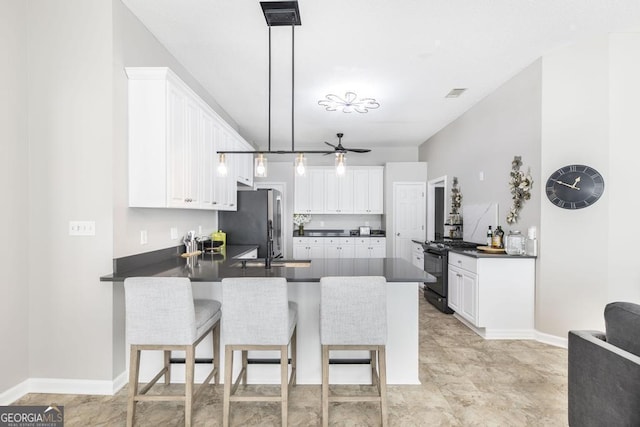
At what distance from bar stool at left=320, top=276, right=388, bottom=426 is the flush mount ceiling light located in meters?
2.78

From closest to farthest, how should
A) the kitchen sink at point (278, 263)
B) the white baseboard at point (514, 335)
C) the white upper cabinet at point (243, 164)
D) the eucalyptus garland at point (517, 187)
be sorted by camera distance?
the kitchen sink at point (278, 263)
the white baseboard at point (514, 335)
the eucalyptus garland at point (517, 187)
the white upper cabinet at point (243, 164)

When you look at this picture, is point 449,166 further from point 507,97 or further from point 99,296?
point 99,296

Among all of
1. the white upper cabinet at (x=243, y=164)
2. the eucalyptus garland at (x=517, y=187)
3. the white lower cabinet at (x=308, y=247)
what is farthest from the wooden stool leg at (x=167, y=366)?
the white lower cabinet at (x=308, y=247)

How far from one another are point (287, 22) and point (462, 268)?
3159mm

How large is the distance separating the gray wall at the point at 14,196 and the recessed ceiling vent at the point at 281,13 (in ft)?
5.61

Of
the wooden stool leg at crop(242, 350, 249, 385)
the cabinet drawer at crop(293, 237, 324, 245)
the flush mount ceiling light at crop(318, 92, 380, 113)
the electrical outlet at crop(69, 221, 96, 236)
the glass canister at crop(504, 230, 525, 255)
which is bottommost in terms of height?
the wooden stool leg at crop(242, 350, 249, 385)

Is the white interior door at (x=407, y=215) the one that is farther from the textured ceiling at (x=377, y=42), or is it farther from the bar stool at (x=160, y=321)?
the bar stool at (x=160, y=321)

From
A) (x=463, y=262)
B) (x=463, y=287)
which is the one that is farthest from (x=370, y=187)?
(x=463, y=287)

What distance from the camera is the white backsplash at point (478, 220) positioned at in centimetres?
389

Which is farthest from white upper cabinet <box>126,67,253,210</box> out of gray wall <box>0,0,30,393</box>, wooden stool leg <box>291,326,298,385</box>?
wooden stool leg <box>291,326,298,385</box>

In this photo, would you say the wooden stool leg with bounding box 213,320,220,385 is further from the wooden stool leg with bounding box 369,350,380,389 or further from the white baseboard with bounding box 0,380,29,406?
the white baseboard with bounding box 0,380,29,406

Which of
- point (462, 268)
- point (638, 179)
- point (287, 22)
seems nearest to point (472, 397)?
point (462, 268)

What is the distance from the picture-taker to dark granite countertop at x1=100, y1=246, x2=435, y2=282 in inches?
82.4

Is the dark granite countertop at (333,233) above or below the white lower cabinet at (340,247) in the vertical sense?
above
